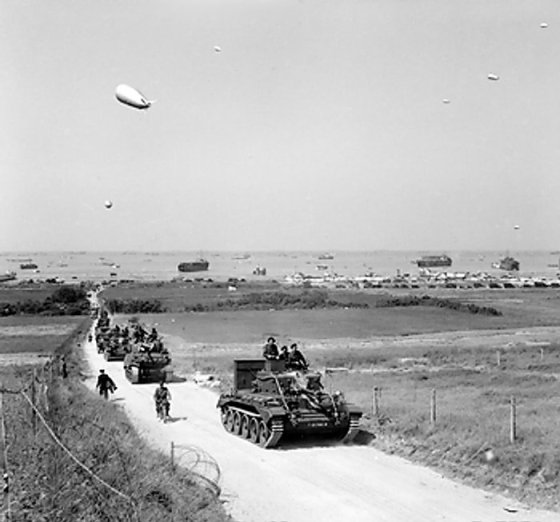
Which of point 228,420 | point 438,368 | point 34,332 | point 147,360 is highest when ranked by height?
point 147,360

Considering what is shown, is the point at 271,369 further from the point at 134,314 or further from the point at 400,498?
the point at 134,314

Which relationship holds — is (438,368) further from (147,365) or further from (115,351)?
(115,351)

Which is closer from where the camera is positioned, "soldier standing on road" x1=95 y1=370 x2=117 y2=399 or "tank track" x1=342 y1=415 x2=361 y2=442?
"tank track" x1=342 y1=415 x2=361 y2=442

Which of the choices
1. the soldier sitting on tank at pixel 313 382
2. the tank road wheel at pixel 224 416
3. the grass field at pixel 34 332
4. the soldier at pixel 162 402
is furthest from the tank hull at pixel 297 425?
the grass field at pixel 34 332

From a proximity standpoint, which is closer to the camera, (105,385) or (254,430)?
(254,430)

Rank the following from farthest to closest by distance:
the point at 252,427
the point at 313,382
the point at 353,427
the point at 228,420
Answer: the point at 228,420, the point at 313,382, the point at 252,427, the point at 353,427

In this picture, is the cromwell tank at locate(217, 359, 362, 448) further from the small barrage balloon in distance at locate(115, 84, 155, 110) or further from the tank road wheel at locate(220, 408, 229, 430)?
the small barrage balloon in distance at locate(115, 84, 155, 110)

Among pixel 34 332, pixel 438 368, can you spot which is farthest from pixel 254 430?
pixel 34 332

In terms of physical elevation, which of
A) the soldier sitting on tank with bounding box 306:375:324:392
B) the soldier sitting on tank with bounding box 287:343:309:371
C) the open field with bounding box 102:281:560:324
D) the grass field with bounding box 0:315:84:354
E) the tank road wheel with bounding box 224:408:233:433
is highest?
the soldier sitting on tank with bounding box 287:343:309:371

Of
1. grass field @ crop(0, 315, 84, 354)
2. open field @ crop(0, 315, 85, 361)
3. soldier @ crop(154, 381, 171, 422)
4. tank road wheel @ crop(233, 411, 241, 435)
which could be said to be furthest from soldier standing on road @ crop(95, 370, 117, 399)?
grass field @ crop(0, 315, 84, 354)
